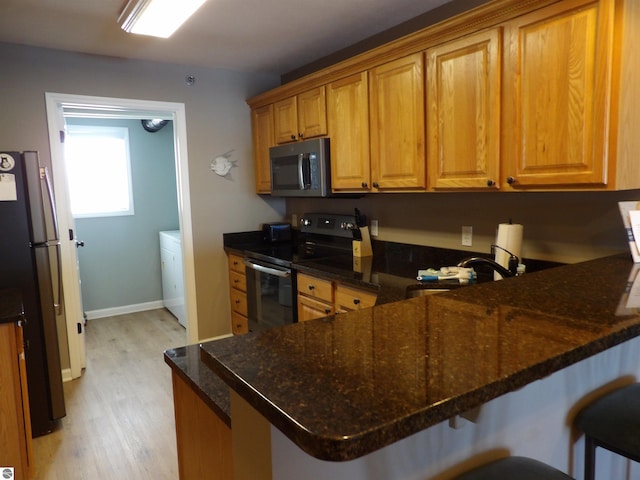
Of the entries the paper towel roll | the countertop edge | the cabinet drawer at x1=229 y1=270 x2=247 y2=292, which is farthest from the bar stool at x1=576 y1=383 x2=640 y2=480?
the cabinet drawer at x1=229 y1=270 x2=247 y2=292

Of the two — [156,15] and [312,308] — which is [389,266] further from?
[156,15]

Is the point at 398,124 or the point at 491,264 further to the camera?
the point at 398,124

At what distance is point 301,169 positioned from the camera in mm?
3396

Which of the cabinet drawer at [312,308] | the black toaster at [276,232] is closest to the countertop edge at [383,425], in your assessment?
the cabinet drawer at [312,308]

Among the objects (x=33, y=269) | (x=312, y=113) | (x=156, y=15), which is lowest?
(x=33, y=269)

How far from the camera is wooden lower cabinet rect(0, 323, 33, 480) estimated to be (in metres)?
2.09

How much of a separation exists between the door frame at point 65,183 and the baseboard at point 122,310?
1.57 meters

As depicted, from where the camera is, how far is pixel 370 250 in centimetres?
329

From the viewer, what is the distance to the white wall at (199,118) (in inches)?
126

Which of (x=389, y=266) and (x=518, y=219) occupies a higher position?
(x=518, y=219)

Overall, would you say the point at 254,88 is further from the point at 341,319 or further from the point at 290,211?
the point at 341,319

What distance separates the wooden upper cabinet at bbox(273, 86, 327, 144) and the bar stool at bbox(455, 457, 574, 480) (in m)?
2.59

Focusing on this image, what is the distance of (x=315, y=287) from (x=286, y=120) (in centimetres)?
145

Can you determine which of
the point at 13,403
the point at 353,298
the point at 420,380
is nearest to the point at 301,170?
the point at 353,298
